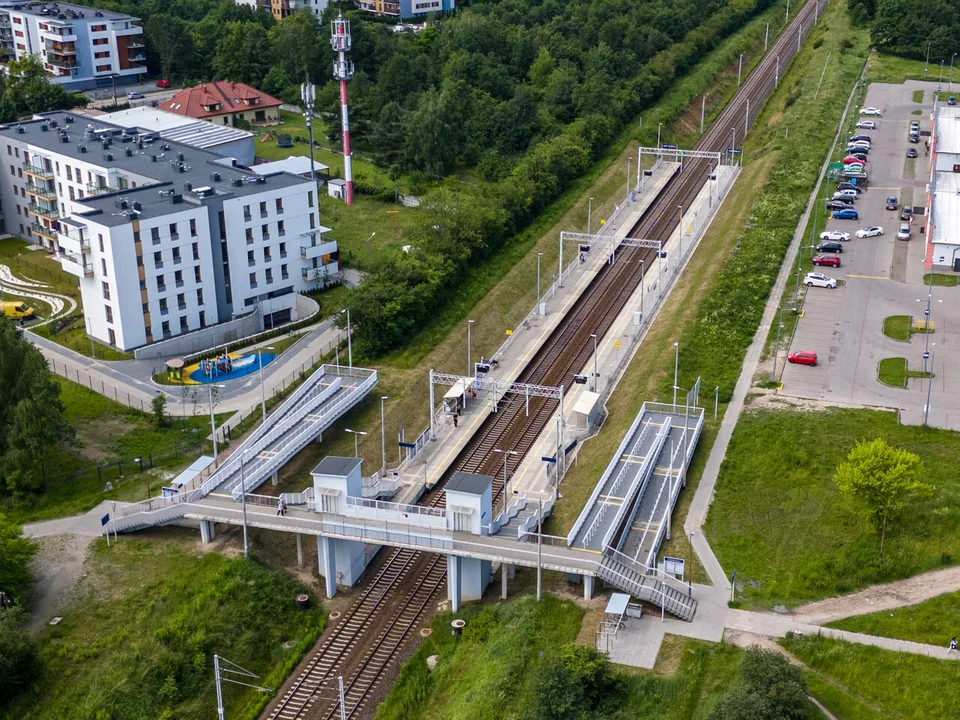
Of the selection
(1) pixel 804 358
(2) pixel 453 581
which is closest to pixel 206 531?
(2) pixel 453 581

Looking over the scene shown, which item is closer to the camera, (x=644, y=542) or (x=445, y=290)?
(x=644, y=542)

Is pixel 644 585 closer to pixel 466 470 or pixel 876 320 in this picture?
pixel 466 470

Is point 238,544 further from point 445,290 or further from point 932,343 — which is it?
point 932,343

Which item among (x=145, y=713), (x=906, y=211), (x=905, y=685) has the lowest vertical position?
(x=145, y=713)

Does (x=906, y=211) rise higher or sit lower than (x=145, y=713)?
higher

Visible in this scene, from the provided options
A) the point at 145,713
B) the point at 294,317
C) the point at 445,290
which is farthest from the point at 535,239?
the point at 145,713

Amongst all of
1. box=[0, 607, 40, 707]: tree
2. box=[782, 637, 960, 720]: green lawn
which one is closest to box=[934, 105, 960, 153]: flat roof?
box=[782, 637, 960, 720]: green lawn

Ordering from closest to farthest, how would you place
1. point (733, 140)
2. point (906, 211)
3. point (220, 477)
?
point (220, 477)
point (906, 211)
point (733, 140)
